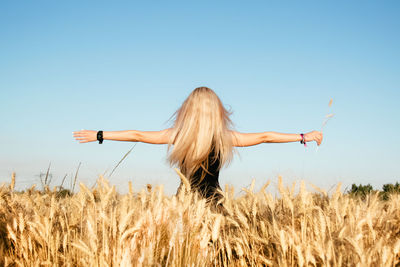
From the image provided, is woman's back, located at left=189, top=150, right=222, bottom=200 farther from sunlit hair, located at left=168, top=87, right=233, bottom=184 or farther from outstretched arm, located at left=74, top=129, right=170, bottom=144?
outstretched arm, located at left=74, top=129, right=170, bottom=144

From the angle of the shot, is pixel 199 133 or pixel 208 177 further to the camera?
pixel 208 177

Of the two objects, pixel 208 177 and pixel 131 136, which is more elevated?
pixel 131 136

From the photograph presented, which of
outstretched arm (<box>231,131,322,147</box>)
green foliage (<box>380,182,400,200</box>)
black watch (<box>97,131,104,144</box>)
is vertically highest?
black watch (<box>97,131,104,144</box>)

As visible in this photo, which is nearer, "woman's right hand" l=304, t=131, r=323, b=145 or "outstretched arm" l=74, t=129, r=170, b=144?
"outstretched arm" l=74, t=129, r=170, b=144

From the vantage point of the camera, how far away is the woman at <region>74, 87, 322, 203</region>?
414 centimetres

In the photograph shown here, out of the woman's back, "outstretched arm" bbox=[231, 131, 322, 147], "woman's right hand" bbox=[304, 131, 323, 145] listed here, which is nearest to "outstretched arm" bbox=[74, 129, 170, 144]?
the woman's back

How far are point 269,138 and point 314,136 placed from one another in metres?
0.55

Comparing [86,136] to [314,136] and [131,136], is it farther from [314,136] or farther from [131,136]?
[314,136]

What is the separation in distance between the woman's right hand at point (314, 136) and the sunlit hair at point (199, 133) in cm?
96

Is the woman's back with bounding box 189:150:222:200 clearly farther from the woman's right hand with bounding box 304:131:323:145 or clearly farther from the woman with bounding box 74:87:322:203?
the woman's right hand with bounding box 304:131:323:145

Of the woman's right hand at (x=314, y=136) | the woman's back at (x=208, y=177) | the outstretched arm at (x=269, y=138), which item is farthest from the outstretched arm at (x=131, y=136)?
the woman's right hand at (x=314, y=136)

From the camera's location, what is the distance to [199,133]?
4141mm

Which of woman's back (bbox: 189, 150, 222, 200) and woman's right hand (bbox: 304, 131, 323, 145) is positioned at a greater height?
woman's right hand (bbox: 304, 131, 323, 145)

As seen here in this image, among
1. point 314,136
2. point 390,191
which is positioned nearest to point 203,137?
point 314,136
